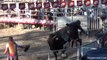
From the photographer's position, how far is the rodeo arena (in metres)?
11.4

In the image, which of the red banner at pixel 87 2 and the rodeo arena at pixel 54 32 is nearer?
the rodeo arena at pixel 54 32

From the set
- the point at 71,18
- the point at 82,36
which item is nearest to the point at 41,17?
the point at 71,18

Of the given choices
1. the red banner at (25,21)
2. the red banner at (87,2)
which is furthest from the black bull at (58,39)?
the red banner at (87,2)

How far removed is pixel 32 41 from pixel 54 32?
4.03 metres

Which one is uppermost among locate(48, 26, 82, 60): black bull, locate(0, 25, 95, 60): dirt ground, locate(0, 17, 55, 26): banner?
locate(48, 26, 82, 60): black bull

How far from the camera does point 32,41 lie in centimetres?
1911

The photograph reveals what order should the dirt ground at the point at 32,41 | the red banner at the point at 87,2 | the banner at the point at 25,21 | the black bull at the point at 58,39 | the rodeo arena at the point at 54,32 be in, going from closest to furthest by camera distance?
the rodeo arena at the point at 54,32, the black bull at the point at 58,39, the dirt ground at the point at 32,41, the banner at the point at 25,21, the red banner at the point at 87,2

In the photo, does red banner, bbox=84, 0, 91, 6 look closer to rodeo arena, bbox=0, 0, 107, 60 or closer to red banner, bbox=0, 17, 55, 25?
rodeo arena, bbox=0, 0, 107, 60

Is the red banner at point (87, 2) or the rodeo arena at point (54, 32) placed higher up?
the red banner at point (87, 2)

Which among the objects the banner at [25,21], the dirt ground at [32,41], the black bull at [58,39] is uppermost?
the black bull at [58,39]

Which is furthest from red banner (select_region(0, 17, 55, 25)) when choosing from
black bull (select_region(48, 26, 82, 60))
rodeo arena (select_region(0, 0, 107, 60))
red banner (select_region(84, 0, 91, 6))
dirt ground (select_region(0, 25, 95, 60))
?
black bull (select_region(48, 26, 82, 60))

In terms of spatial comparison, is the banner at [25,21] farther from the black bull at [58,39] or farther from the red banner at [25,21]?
the black bull at [58,39]

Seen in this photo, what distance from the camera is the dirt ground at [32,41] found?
14.6m

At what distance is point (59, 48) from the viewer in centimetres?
1313
